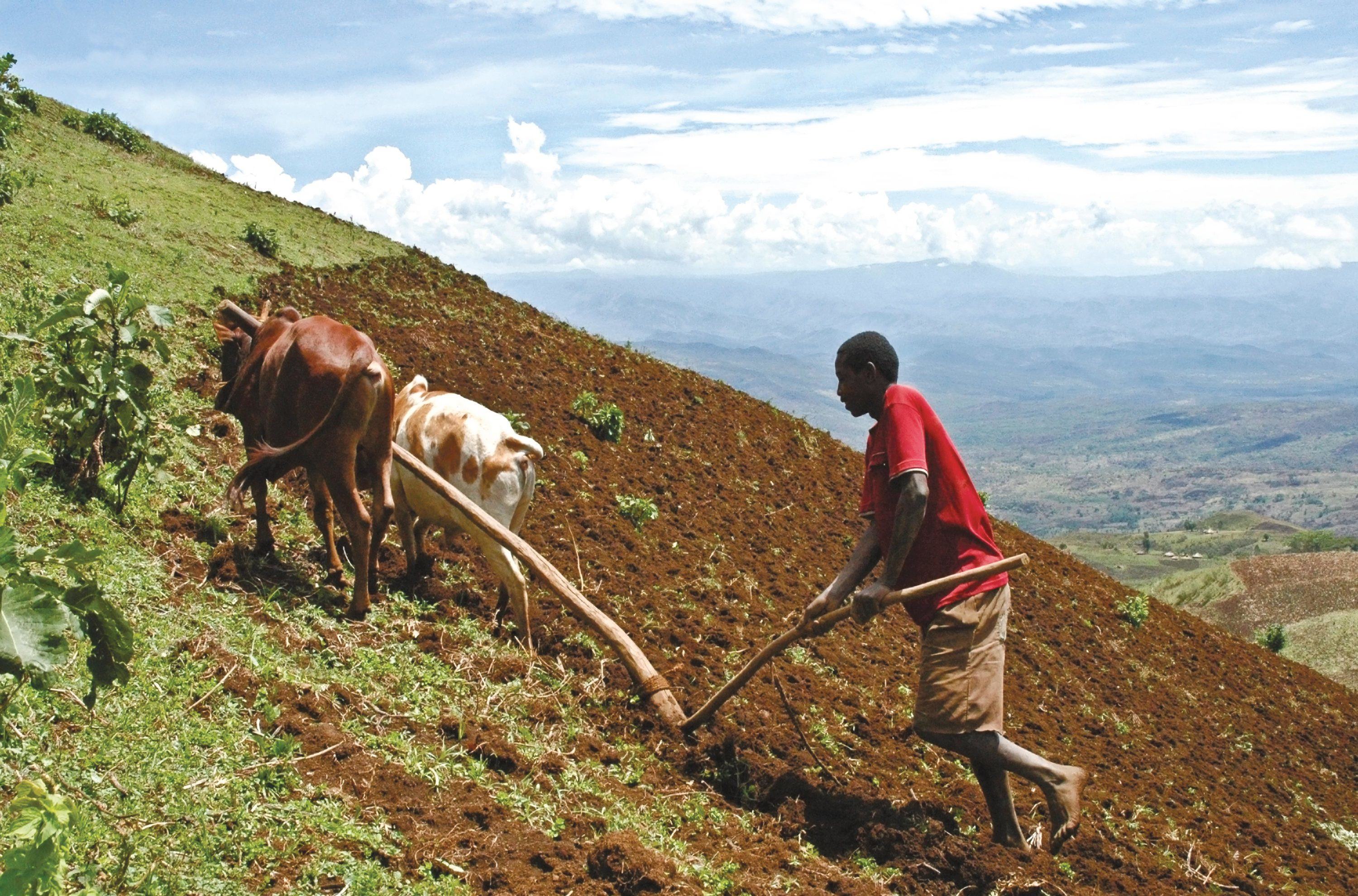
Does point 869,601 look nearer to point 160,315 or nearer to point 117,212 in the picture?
point 160,315

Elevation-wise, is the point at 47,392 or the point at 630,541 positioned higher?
the point at 47,392

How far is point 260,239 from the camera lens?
53.3 feet

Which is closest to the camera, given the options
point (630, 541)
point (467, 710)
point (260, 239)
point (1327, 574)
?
point (467, 710)

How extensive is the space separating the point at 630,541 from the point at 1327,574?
76.3 ft

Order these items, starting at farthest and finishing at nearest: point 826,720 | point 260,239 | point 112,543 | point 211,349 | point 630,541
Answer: point 260,239, point 211,349, point 630,541, point 826,720, point 112,543

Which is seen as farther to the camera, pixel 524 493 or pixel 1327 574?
pixel 1327 574

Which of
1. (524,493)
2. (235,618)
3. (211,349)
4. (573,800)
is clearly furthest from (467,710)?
(211,349)

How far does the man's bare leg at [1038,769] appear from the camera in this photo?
552cm

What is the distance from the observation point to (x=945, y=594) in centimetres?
556

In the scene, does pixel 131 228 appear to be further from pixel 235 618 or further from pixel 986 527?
pixel 986 527

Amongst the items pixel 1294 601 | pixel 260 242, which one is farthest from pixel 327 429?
pixel 1294 601

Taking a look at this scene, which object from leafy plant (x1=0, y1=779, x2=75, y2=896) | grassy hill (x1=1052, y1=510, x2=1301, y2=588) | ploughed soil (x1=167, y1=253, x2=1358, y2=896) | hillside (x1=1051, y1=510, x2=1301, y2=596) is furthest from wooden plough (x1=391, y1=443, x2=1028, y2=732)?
grassy hill (x1=1052, y1=510, x2=1301, y2=588)

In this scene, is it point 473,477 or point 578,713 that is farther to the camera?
point 473,477

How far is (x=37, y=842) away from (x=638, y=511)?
8116mm
